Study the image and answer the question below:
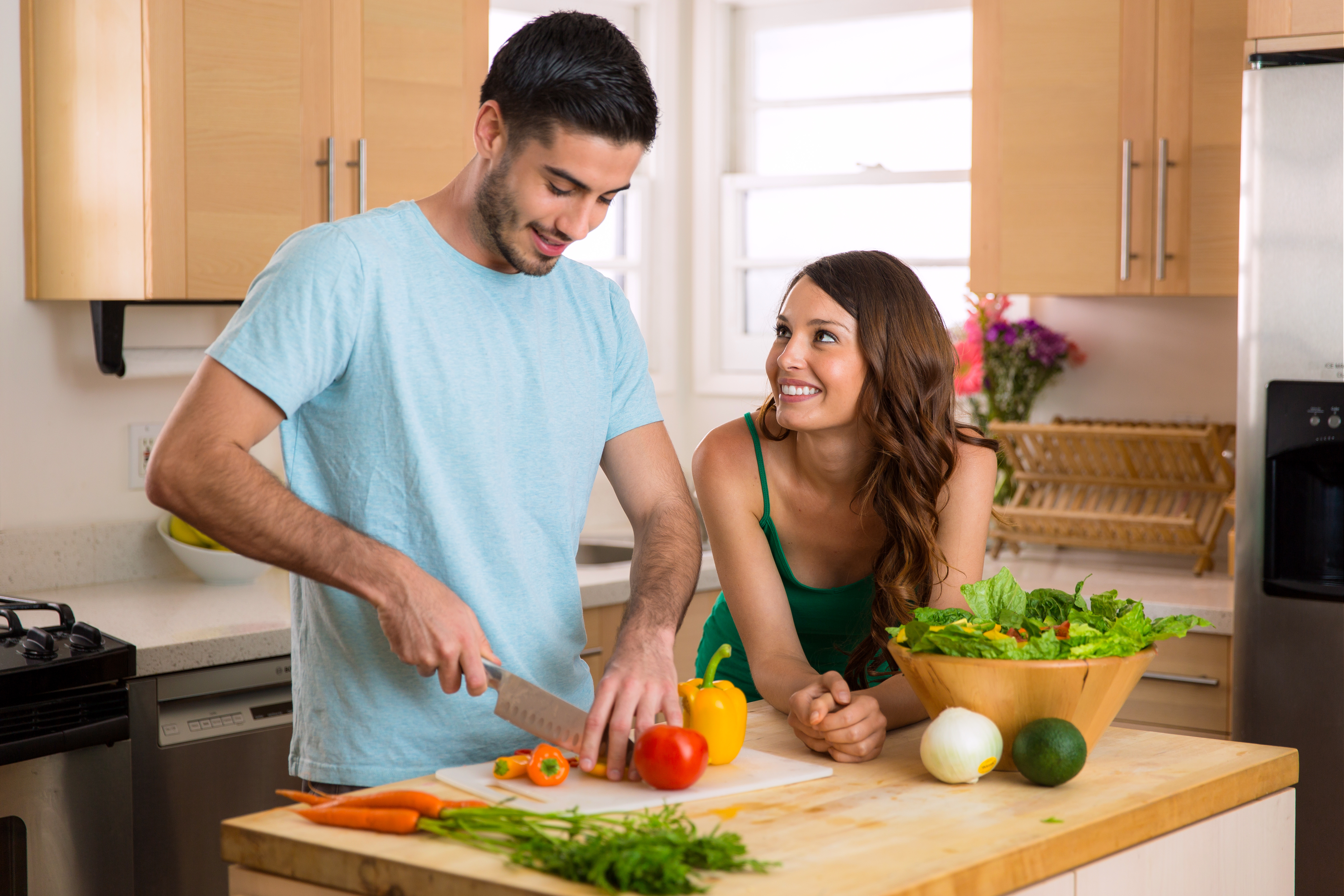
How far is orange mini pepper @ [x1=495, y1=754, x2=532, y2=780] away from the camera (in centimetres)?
139

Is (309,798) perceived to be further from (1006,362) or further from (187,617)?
(1006,362)

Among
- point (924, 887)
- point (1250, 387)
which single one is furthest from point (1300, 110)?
point (924, 887)

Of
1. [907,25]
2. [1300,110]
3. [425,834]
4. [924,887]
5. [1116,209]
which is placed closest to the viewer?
[924,887]

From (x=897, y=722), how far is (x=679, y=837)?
61cm

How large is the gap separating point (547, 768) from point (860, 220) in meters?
2.84

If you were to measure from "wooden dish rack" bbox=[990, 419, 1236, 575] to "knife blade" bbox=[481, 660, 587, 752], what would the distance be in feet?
6.33

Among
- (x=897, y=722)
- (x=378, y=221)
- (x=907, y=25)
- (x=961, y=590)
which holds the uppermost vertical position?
(x=907, y=25)

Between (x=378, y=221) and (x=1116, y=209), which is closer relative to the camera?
(x=378, y=221)

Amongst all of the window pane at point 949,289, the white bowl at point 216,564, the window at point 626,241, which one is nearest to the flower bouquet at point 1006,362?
the window pane at point 949,289

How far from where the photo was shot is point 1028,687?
4.71 feet

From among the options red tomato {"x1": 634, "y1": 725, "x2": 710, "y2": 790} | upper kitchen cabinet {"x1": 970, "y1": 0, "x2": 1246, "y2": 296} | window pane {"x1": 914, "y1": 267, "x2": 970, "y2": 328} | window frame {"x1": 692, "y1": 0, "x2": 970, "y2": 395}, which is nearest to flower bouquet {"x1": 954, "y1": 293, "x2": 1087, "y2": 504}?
window pane {"x1": 914, "y1": 267, "x2": 970, "y2": 328}

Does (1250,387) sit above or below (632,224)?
below

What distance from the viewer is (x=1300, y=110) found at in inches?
99.5

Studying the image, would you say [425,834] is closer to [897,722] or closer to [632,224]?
[897,722]
